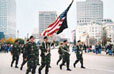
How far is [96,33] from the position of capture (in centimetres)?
16250

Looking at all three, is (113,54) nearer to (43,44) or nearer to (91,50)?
(91,50)

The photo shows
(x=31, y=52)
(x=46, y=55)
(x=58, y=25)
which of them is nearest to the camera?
(x=31, y=52)

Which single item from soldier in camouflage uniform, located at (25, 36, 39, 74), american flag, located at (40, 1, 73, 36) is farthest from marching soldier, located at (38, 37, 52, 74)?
american flag, located at (40, 1, 73, 36)

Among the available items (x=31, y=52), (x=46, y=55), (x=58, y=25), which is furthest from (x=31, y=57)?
(x=58, y=25)

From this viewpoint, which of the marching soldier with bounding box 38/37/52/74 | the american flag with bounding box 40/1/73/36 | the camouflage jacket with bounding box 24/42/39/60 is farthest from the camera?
the american flag with bounding box 40/1/73/36

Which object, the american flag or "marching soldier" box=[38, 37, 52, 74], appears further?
the american flag

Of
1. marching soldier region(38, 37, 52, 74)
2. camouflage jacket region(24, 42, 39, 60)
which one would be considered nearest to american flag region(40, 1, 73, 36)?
marching soldier region(38, 37, 52, 74)

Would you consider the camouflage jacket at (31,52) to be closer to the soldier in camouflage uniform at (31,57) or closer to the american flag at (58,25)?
the soldier in camouflage uniform at (31,57)

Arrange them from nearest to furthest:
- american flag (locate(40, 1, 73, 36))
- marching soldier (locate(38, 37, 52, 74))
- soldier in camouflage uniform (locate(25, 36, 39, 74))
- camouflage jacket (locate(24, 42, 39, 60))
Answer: soldier in camouflage uniform (locate(25, 36, 39, 74)) < camouflage jacket (locate(24, 42, 39, 60)) < marching soldier (locate(38, 37, 52, 74)) < american flag (locate(40, 1, 73, 36))

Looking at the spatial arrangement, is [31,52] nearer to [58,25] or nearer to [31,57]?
[31,57]

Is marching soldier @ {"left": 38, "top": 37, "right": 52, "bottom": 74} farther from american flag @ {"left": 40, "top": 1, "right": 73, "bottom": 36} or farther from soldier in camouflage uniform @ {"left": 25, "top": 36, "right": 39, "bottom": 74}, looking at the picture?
american flag @ {"left": 40, "top": 1, "right": 73, "bottom": 36}

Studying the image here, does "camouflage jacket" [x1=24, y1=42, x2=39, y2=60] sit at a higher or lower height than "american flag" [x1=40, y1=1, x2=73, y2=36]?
lower

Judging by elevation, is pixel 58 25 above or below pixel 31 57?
above

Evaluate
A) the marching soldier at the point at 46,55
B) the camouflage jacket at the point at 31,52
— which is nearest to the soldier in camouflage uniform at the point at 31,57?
the camouflage jacket at the point at 31,52
